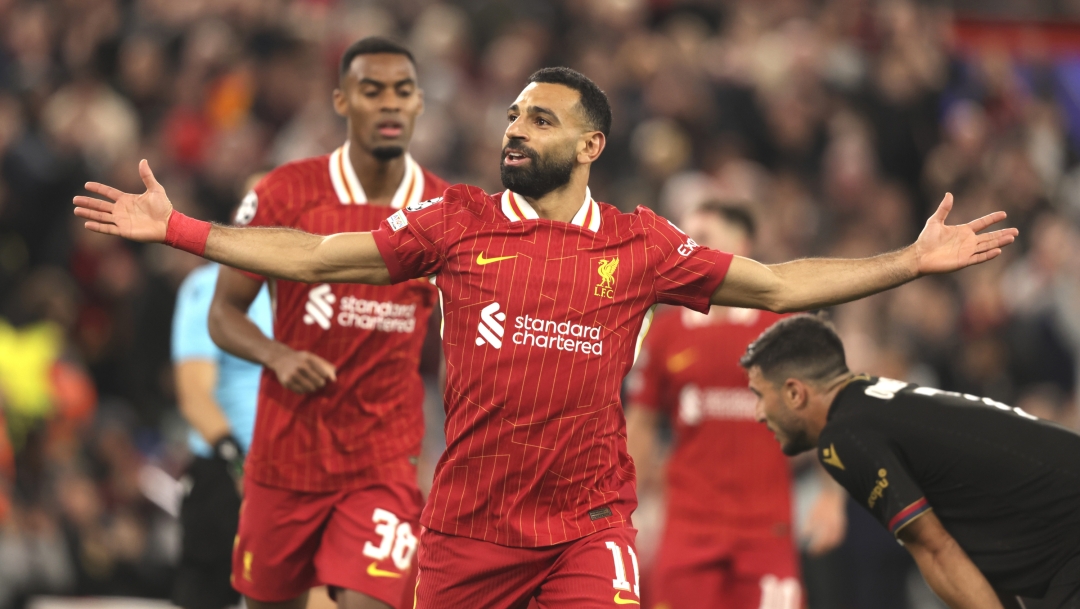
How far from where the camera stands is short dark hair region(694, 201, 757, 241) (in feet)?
27.3

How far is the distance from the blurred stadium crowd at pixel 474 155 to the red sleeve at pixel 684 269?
6374 mm

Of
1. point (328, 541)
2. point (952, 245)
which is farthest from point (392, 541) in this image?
point (952, 245)

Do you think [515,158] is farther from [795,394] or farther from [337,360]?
[795,394]

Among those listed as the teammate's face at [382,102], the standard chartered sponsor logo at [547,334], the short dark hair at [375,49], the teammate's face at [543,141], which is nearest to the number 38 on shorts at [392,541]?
the standard chartered sponsor logo at [547,334]

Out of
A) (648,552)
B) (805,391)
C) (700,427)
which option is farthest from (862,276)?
(648,552)

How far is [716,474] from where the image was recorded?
314 inches

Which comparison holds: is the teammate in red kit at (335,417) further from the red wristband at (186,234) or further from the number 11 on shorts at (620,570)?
the number 11 on shorts at (620,570)

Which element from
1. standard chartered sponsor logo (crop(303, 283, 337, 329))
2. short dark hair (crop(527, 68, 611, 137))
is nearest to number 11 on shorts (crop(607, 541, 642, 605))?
short dark hair (crop(527, 68, 611, 137))

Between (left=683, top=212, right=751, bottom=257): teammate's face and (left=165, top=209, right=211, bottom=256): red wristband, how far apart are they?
3.82 meters

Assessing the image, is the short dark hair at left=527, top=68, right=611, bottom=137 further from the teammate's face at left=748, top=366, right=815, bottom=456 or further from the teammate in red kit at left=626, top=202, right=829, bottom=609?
the teammate in red kit at left=626, top=202, right=829, bottom=609

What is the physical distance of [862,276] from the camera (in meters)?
5.18

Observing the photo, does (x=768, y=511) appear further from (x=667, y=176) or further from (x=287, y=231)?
(x=667, y=176)

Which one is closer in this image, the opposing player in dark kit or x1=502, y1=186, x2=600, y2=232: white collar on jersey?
x1=502, y1=186, x2=600, y2=232: white collar on jersey

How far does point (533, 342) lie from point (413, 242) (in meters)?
0.58
